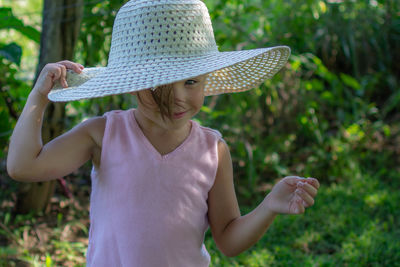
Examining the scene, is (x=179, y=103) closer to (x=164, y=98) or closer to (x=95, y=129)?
(x=164, y=98)

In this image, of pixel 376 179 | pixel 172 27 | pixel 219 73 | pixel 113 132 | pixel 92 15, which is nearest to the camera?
pixel 172 27

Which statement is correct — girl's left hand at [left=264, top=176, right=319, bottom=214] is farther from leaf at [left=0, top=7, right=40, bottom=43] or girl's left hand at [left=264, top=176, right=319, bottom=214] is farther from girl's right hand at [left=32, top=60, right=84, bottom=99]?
leaf at [left=0, top=7, right=40, bottom=43]

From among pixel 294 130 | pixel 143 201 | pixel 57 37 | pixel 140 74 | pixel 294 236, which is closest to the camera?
pixel 140 74

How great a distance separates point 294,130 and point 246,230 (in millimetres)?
2490

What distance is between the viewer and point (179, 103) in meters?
1.25

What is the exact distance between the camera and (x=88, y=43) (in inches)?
103

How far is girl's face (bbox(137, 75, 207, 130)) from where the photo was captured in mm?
1240

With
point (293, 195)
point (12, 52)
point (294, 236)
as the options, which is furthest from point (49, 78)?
point (294, 236)

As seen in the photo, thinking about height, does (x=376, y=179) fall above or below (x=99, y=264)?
below

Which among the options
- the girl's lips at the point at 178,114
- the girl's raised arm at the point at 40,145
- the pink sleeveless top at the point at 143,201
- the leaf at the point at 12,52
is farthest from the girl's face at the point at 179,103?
the leaf at the point at 12,52

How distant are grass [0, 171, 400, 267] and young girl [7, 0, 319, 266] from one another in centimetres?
89

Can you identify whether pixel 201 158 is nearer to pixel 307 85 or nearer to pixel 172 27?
pixel 172 27

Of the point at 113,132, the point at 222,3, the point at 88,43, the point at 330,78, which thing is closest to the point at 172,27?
the point at 113,132

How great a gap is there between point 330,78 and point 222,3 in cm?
122
